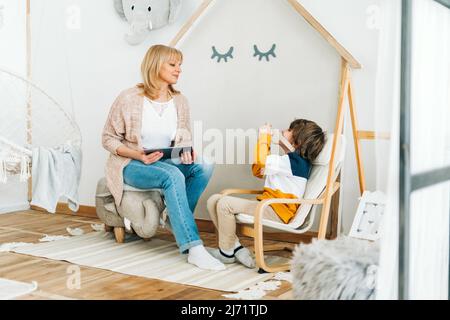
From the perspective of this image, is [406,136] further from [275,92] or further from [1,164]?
[1,164]

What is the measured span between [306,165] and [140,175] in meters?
0.87

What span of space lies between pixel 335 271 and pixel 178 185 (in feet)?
4.26

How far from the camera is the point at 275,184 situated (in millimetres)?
2938

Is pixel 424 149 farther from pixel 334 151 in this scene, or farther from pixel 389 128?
pixel 334 151

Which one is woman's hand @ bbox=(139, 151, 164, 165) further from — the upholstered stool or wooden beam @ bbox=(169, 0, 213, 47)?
wooden beam @ bbox=(169, 0, 213, 47)

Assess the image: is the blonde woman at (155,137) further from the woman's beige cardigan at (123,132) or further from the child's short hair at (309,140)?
the child's short hair at (309,140)

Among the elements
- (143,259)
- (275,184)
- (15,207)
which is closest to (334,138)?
(275,184)

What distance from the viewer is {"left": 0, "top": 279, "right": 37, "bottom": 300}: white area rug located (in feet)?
7.58

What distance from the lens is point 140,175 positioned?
10.1 feet

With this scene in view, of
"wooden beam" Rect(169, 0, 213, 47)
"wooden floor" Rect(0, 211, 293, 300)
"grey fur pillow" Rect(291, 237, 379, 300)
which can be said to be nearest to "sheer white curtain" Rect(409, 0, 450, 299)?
"grey fur pillow" Rect(291, 237, 379, 300)

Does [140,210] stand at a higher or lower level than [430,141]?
lower

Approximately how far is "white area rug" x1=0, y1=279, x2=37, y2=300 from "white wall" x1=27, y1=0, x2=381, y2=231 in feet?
4.83

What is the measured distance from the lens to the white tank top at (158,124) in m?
3.20
